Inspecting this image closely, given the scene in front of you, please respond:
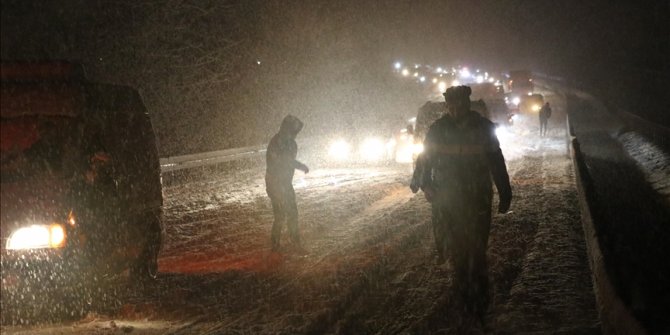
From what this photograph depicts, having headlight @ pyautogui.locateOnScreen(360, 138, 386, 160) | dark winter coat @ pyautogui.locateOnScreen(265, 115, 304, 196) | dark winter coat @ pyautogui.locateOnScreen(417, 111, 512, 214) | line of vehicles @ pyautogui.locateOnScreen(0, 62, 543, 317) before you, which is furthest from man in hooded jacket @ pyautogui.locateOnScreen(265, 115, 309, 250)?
headlight @ pyautogui.locateOnScreen(360, 138, 386, 160)

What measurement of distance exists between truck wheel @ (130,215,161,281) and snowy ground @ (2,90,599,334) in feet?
0.59

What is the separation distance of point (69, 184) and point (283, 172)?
11.5 feet

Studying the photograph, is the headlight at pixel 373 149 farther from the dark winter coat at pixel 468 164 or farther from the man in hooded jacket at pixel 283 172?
the dark winter coat at pixel 468 164

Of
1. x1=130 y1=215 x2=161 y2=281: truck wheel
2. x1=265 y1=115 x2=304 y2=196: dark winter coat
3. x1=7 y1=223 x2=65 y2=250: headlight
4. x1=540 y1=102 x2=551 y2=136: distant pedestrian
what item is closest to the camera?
x1=7 y1=223 x2=65 y2=250: headlight

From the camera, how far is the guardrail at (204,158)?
18.7m

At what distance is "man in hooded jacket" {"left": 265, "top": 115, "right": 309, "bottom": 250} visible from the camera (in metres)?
8.81

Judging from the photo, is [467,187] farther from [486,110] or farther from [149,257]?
[486,110]

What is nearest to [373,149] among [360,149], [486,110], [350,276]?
[360,149]

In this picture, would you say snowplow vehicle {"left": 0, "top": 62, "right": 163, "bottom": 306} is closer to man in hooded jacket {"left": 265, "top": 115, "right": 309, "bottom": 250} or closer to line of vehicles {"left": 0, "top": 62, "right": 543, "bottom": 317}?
line of vehicles {"left": 0, "top": 62, "right": 543, "bottom": 317}

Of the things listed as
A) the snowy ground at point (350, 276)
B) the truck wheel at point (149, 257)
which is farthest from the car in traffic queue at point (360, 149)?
the truck wheel at point (149, 257)

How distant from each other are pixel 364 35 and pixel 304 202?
41.4 metres

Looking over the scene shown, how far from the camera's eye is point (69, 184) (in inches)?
232

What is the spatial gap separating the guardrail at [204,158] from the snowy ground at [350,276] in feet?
16.5

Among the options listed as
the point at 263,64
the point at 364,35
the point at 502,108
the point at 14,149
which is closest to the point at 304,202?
the point at 14,149
